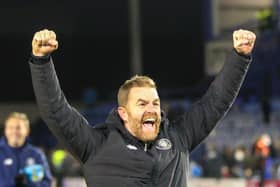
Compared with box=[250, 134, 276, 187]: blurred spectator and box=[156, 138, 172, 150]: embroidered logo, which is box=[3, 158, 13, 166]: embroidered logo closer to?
box=[156, 138, 172, 150]: embroidered logo

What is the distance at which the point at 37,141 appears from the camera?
70.7 feet

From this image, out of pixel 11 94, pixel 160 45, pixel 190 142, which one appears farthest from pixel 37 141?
pixel 190 142

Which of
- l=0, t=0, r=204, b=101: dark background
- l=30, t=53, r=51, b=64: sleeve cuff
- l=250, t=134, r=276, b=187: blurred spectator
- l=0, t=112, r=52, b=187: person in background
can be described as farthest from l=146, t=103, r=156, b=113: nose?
l=0, t=0, r=204, b=101: dark background

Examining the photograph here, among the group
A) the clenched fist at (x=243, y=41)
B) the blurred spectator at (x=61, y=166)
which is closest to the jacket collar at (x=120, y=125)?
the clenched fist at (x=243, y=41)

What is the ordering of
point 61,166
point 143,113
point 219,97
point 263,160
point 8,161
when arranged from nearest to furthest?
point 143,113, point 219,97, point 8,161, point 61,166, point 263,160

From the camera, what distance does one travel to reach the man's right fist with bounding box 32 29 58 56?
10.2ft

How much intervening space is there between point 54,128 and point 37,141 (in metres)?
18.5

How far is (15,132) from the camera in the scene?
604cm

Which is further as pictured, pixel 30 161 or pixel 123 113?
pixel 30 161

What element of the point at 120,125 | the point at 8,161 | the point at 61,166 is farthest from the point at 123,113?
the point at 61,166

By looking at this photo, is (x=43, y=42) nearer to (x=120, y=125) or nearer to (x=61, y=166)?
(x=120, y=125)

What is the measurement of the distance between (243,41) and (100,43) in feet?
79.5

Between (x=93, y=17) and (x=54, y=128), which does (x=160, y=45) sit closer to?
(x=93, y=17)

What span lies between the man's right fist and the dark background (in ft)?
77.7
